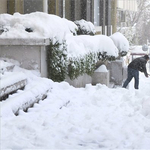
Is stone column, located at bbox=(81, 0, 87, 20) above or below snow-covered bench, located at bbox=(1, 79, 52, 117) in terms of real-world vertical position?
above

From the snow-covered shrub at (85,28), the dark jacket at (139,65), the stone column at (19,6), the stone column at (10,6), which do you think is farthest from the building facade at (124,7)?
the stone column at (10,6)

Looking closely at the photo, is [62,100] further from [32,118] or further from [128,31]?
[128,31]

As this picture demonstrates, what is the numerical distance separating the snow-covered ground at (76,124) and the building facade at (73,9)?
5.28 metres

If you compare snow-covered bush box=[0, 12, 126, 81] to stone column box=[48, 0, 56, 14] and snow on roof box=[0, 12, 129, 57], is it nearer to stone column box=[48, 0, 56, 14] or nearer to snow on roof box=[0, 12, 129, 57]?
snow on roof box=[0, 12, 129, 57]

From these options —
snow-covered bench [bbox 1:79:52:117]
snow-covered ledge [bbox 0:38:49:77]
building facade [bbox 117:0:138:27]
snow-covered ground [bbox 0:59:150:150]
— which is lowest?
snow-covered ground [bbox 0:59:150:150]

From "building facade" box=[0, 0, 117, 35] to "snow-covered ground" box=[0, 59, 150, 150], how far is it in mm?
5280

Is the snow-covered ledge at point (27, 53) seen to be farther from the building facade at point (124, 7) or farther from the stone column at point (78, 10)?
the building facade at point (124, 7)

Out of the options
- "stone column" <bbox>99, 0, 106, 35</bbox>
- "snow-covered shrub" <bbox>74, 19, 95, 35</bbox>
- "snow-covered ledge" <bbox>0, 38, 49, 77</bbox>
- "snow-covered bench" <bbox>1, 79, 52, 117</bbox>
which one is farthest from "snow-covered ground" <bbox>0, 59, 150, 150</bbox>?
"stone column" <bbox>99, 0, 106, 35</bbox>

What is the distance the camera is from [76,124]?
4.77 m

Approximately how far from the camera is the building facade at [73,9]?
11562 millimetres

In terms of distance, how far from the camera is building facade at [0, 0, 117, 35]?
455 inches

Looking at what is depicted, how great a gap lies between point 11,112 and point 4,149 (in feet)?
3.82

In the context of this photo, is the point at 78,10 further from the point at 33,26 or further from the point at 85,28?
the point at 33,26

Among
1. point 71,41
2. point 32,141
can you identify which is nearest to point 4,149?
point 32,141
